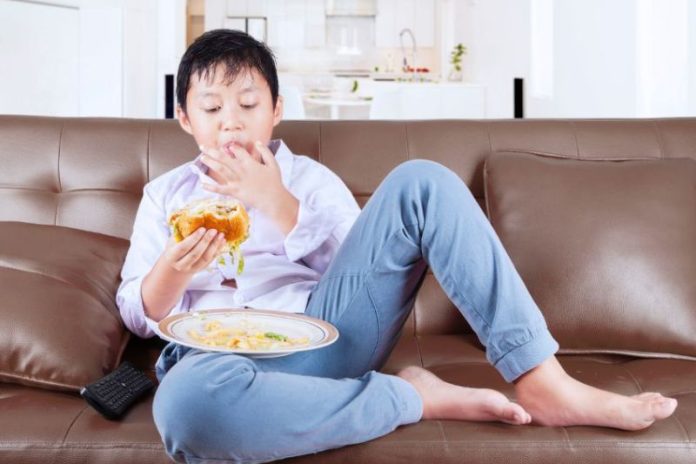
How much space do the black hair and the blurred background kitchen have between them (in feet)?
6.09

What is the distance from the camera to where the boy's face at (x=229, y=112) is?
1735 mm

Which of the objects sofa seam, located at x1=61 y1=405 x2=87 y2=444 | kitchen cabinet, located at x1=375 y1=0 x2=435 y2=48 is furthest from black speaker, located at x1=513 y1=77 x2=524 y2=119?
kitchen cabinet, located at x1=375 y1=0 x2=435 y2=48

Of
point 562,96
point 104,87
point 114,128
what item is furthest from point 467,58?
point 114,128

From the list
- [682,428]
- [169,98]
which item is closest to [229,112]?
[682,428]

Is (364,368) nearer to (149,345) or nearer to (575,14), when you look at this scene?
(149,345)

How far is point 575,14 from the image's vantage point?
5.06 meters

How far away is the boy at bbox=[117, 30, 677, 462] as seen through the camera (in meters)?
1.31

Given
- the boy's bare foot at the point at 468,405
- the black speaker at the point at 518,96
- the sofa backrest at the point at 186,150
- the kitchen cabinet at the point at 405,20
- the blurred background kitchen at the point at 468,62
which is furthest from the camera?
the kitchen cabinet at the point at 405,20

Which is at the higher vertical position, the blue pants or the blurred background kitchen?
the blurred background kitchen

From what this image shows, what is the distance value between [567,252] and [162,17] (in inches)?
151

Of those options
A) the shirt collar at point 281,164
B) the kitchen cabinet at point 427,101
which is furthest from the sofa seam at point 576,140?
the kitchen cabinet at point 427,101

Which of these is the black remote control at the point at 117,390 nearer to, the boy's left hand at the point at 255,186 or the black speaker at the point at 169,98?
the boy's left hand at the point at 255,186

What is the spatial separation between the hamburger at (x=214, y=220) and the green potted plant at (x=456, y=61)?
725 cm

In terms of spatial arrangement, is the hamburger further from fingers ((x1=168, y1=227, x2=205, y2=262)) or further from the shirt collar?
the shirt collar
